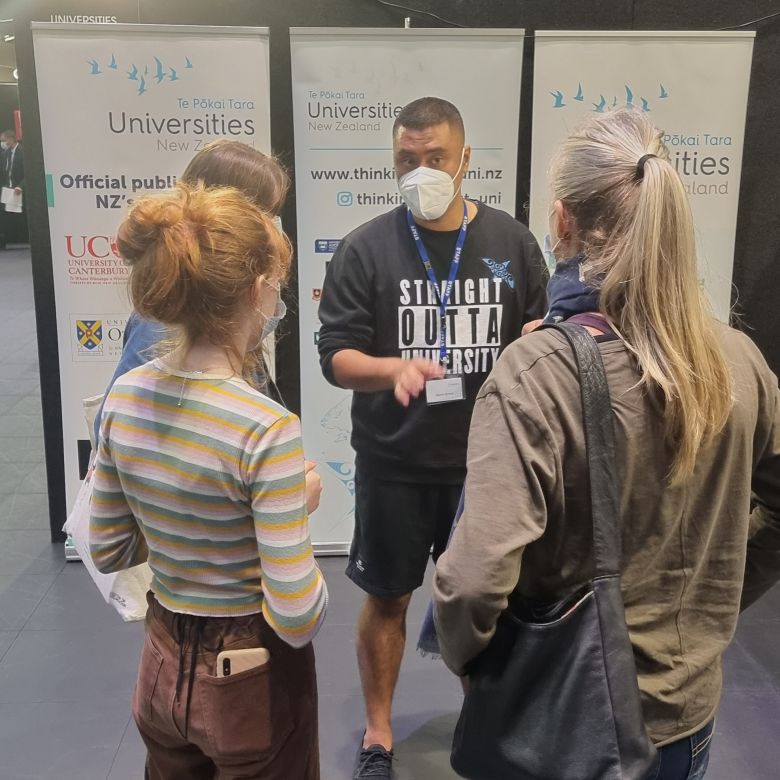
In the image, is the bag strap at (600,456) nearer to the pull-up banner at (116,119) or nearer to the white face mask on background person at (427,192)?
the white face mask on background person at (427,192)

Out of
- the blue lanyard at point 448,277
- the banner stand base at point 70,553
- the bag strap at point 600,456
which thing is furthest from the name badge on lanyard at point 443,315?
the banner stand base at point 70,553

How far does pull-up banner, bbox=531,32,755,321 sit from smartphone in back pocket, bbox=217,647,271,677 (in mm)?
2266

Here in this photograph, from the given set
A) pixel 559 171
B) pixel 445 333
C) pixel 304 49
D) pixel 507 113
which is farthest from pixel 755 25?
pixel 559 171

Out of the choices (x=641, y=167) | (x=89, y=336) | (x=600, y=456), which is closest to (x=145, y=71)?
(x=89, y=336)

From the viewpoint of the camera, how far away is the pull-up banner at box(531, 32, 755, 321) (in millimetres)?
3023

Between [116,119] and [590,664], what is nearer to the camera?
[590,664]

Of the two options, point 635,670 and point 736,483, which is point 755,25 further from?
point 635,670

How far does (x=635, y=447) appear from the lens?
1012 millimetres

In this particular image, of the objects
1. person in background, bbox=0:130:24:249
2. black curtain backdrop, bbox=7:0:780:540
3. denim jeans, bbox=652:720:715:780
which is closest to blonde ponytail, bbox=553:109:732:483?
denim jeans, bbox=652:720:715:780

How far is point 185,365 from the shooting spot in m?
1.18

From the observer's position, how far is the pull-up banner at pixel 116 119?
115 inches

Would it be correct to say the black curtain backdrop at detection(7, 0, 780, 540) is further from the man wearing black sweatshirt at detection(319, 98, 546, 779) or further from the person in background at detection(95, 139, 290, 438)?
the person in background at detection(95, 139, 290, 438)

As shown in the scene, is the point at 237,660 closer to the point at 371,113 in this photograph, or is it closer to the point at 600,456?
the point at 600,456

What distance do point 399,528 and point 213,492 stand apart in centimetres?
97
